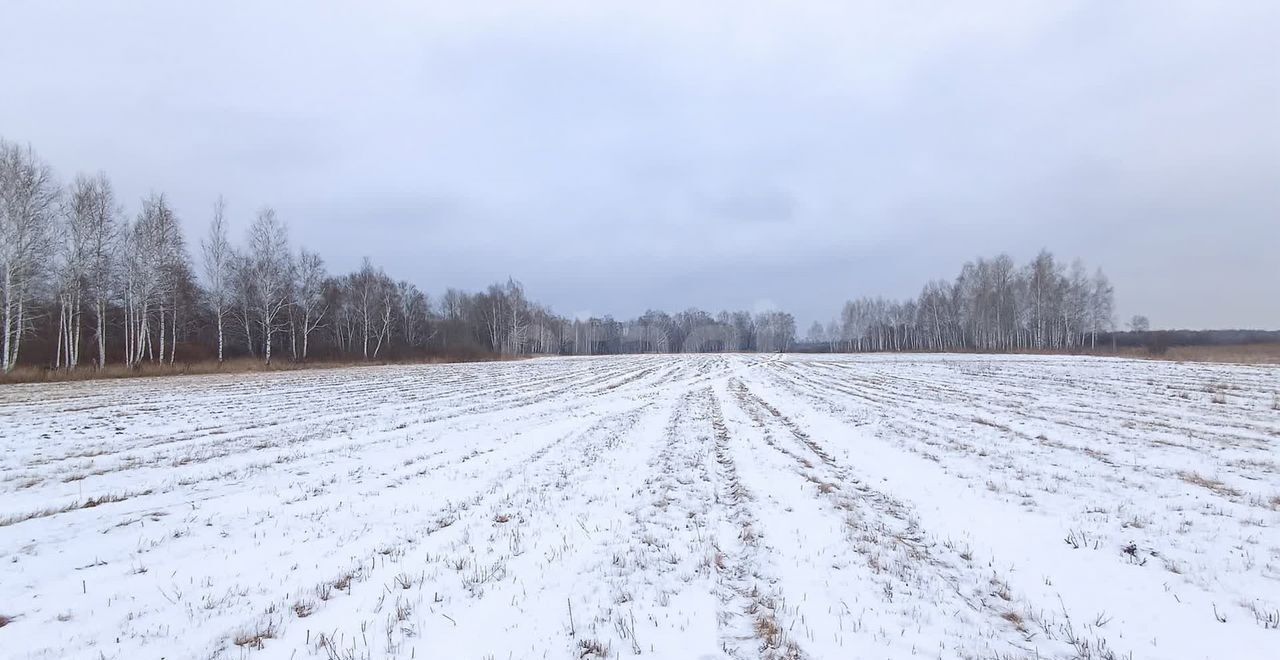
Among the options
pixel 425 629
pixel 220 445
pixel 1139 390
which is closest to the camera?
pixel 425 629

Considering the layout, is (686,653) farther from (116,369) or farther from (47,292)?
(47,292)

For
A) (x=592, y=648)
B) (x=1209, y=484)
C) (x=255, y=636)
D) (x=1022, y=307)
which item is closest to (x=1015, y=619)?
(x=592, y=648)

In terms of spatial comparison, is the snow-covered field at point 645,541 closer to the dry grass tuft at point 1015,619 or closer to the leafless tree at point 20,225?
the dry grass tuft at point 1015,619

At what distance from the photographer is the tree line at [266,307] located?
3388 cm

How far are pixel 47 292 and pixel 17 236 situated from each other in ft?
34.5

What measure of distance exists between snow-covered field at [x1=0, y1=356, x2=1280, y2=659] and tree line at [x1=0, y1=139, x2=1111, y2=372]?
3205 cm

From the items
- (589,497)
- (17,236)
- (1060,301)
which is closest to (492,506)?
(589,497)

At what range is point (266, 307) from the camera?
4416cm

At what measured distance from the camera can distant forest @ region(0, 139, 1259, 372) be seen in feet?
112

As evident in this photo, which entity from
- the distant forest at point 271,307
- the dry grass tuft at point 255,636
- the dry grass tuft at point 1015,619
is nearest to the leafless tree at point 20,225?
the distant forest at point 271,307

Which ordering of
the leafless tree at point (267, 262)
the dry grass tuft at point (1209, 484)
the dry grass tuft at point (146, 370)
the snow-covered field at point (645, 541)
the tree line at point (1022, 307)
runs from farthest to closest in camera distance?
the tree line at point (1022, 307) → the leafless tree at point (267, 262) → the dry grass tuft at point (146, 370) → the dry grass tuft at point (1209, 484) → the snow-covered field at point (645, 541)

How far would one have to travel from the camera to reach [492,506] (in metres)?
7.61

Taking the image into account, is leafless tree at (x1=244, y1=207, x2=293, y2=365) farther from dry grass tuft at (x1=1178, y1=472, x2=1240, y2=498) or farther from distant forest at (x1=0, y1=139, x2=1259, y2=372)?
dry grass tuft at (x1=1178, y1=472, x2=1240, y2=498)

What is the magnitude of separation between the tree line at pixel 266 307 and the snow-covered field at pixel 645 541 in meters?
32.0
